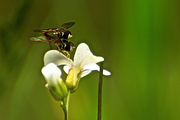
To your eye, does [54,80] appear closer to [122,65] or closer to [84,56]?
[84,56]

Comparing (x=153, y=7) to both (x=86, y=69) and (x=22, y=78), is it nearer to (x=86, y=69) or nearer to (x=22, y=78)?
(x=86, y=69)

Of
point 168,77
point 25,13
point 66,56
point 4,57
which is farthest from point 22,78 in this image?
point 66,56

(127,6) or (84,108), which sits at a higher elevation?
(127,6)

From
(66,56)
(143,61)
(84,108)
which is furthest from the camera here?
(84,108)

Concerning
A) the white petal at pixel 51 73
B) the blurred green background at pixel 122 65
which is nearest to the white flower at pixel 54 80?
the white petal at pixel 51 73

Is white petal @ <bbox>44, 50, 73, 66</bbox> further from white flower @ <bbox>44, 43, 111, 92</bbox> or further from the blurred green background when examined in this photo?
the blurred green background

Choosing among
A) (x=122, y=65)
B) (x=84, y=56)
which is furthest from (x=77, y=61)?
(x=122, y=65)

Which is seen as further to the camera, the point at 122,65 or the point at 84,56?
the point at 122,65
